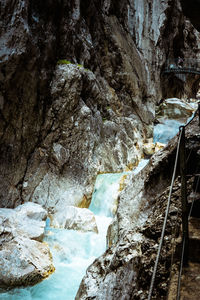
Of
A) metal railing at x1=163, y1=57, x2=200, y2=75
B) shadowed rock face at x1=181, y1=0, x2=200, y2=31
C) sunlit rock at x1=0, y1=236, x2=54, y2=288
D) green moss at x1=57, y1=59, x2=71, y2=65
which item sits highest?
metal railing at x1=163, y1=57, x2=200, y2=75

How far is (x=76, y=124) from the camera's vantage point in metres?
10.4

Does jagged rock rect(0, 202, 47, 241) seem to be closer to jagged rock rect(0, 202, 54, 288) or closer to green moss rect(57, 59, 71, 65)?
jagged rock rect(0, 202, 54, 288)

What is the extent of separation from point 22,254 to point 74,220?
9.76ft

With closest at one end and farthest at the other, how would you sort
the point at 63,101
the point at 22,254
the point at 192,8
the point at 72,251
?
the point at 192,8 < the point at 22,254 < the point at 72,251 < the point at 63,101

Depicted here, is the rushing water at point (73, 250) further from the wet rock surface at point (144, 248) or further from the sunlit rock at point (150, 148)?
the sunlit rock at point (150, 148)

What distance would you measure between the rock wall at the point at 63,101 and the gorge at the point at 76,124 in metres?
0.04

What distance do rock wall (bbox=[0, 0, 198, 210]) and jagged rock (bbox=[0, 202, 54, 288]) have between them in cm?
211

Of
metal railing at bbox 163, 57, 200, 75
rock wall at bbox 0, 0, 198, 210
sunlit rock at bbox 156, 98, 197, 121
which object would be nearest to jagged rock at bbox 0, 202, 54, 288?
rock wall at bbox 0, 0, 198, 210

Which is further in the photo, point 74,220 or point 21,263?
point 74,220

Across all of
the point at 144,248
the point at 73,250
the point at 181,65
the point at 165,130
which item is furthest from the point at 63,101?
the point at 181,65

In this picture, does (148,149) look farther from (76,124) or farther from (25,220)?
(25,220)

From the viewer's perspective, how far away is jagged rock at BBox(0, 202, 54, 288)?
485 cm

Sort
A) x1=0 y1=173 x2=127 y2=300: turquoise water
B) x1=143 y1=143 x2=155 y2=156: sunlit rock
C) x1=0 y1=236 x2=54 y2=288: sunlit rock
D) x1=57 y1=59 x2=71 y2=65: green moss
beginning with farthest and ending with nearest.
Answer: x1=143 y1=143 x2=155 y2=156: sunlit rock < x1=57 y1=59 x2=71 y2=65: green moss < x1=0 y1=173 x2=127 y2=300: turquoise water < x1=0 y1=236 x2=54 y2=288: sunlit rock

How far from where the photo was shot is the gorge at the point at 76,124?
393cm
